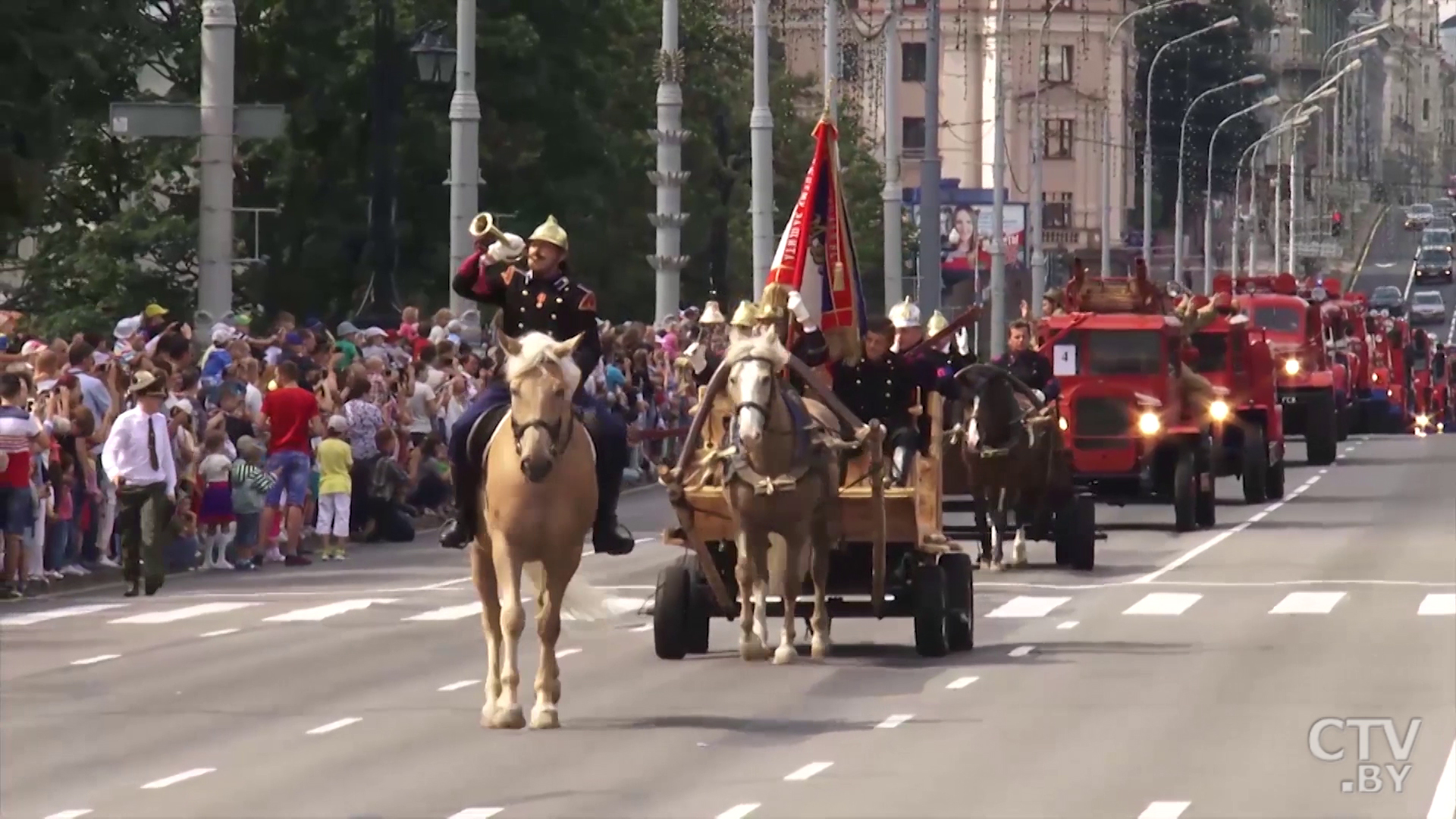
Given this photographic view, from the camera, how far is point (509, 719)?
1841 cm

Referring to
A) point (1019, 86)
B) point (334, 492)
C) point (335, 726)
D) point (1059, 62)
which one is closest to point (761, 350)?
point (335, 726)

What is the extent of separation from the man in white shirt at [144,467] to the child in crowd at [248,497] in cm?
290

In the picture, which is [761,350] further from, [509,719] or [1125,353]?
[1125,353]

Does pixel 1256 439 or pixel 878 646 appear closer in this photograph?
pixel 878 646

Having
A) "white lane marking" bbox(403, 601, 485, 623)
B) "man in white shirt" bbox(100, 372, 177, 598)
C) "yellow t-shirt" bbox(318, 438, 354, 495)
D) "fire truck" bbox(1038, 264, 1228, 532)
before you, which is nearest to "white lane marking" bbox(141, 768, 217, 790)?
"white lane marking" bbox(403, 601, 485, 623)

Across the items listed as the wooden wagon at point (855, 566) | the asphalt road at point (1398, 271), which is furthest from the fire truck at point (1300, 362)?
the asphalt road at point (1398, 271)

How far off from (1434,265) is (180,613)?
471ft

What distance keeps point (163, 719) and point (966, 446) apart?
500 inches

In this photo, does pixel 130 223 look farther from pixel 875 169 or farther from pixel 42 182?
pixel 875 169

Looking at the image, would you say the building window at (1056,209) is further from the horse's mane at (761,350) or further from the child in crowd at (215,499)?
the horse's mane at (761,350)

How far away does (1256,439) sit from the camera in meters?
44.2

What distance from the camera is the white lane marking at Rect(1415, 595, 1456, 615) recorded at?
1040 inches

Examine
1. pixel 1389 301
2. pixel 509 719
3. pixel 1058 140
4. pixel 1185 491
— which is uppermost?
pixel 1058 140

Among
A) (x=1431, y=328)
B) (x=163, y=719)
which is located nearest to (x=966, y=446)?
(x=163, y=719)
